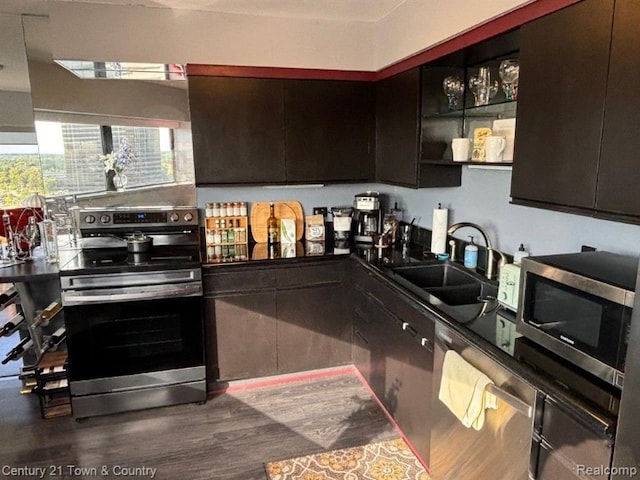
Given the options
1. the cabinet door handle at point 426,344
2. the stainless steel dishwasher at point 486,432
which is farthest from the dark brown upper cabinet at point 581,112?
the cabinet door handle at point 426,344

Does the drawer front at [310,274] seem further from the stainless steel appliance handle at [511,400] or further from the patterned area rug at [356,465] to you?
the stainless steel appliance handle at [511,400]

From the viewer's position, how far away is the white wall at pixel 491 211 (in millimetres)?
1852

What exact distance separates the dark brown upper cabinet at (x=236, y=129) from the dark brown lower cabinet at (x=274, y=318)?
0.66 metres

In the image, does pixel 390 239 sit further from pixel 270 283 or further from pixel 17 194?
pixel 17 194

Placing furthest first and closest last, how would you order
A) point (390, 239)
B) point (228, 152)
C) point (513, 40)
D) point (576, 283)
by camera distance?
point (390, 239), point (228, 152), point (513, 40), point (576, 283)

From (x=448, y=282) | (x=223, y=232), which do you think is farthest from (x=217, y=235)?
(x=448, y=282)

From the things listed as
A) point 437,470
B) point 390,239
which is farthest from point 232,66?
point 437,470

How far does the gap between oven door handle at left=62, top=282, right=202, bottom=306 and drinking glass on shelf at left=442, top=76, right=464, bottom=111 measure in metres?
1.85

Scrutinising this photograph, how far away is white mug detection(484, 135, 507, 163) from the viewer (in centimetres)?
213

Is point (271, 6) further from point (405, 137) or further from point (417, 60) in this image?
point (405, 137)

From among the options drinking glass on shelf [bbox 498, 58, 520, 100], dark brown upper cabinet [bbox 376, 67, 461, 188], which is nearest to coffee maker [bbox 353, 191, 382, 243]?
dark brown upper cabinet [bbox 376, 67, 461, 188]

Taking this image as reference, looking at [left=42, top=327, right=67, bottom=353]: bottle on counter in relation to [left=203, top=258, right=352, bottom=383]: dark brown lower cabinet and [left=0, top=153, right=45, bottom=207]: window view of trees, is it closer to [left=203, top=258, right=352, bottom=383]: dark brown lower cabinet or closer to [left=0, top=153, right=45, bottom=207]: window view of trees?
[left=203, top=258, right=352, bottom=383]: dark brown lower cabinet

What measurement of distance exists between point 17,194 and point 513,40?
4020 millimetres

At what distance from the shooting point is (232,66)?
294 cm
